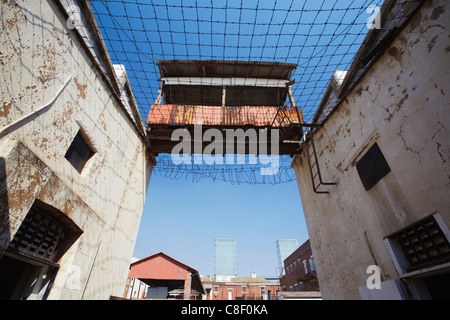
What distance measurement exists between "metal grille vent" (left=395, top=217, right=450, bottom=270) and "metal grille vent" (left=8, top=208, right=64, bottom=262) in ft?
17.4

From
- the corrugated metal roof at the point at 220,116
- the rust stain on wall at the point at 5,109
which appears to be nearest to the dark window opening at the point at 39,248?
the rust stain on wall at the point at 5,109

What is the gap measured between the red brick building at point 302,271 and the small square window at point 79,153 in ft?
74.3

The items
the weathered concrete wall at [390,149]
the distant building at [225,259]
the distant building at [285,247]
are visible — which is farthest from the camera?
the distant building at [285,247]

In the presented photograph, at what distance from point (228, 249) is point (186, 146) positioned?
4508 cm

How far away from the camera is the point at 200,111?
22.7ft

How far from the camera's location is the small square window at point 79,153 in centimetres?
357

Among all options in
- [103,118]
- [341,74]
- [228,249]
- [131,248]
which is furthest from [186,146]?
[228,249]

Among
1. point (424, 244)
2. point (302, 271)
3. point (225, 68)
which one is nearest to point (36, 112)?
point (424, 244)

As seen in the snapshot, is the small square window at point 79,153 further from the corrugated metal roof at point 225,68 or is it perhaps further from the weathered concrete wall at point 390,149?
the corrugated metal roof at point 225,68

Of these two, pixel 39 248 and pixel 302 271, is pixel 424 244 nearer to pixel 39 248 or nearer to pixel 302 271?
pixel 39 248

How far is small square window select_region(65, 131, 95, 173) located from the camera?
3567mm

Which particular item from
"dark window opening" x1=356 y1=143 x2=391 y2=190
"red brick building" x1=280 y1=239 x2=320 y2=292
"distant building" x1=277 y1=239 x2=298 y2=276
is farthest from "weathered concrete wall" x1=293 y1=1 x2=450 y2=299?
"distant building" x1=277 y1=239 x2=298 y2=276

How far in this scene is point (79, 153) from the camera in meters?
3.75

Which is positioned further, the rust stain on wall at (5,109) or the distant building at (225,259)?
the distant building at (225,259)
